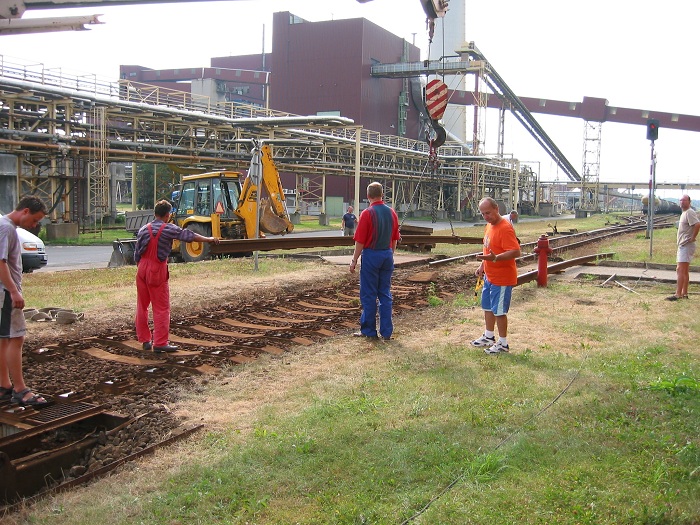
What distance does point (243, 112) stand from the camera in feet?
149

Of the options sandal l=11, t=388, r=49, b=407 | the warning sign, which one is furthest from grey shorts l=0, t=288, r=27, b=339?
the warning sign

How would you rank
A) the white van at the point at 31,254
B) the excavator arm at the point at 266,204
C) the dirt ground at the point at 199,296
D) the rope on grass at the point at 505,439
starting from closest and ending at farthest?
1. the rope on grass at the point at 505,439
2. the dirt ground at the point at 199,296
3. the white van at the point at 31,254
4. the excavator arm at the point at 266,204

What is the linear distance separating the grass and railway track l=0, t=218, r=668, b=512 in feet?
1.19

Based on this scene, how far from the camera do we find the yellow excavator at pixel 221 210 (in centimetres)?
1875

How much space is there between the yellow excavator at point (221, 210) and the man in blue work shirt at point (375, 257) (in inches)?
420

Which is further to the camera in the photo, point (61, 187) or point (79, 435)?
point (61, 187)

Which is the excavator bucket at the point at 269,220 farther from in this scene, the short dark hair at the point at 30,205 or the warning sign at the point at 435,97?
A: the short dark hair at the point at 30,205

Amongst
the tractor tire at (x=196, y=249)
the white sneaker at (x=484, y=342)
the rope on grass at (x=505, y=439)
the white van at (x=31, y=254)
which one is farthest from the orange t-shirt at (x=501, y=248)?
the tractor tire at (x=196, y=249)

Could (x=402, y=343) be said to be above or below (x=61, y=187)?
below

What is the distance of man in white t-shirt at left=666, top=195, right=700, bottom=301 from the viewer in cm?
1143

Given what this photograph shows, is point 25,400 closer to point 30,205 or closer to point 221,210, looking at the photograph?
point 30,205

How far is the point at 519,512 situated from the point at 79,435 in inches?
139

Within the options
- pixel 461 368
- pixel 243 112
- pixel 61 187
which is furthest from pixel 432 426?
pixel 243 112

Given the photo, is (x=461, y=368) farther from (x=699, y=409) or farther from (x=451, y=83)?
(x=451, y=83)
